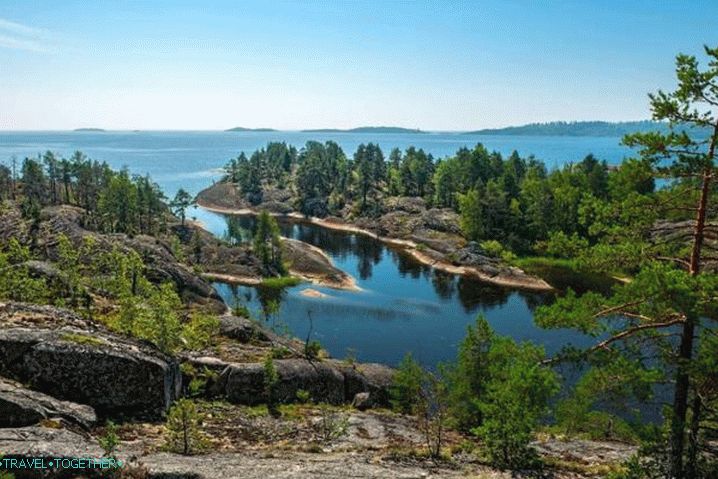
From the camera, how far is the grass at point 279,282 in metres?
92.8

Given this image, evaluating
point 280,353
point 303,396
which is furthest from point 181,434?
point 280,353

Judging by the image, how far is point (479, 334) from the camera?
103 feet

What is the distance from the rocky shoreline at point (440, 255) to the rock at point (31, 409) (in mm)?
80078

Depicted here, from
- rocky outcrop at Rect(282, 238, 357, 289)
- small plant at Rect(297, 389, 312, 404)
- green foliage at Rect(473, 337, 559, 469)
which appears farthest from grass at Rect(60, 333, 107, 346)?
rocky outcrop at Rect(282, 238, 357, 289)

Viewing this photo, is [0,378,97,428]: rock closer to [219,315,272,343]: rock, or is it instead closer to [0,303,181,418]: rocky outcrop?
[0,303,181,418]: rocky outcrop

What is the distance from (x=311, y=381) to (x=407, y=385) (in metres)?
7.28

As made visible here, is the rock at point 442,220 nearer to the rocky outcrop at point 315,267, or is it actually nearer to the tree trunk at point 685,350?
the rocky outcrop at point 315,267

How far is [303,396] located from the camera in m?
35.2

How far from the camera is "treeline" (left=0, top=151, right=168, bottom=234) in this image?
347 feet

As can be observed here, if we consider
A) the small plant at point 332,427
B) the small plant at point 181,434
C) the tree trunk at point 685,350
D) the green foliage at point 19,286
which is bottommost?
the small plant at point 332,427

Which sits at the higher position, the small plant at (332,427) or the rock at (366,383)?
the small plant at (332,427)

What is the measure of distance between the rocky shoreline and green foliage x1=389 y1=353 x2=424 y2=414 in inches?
2322

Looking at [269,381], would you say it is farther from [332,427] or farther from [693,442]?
[693,442]

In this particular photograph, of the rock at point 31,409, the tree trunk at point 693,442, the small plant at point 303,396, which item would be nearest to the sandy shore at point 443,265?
the small plant at point 303,396
